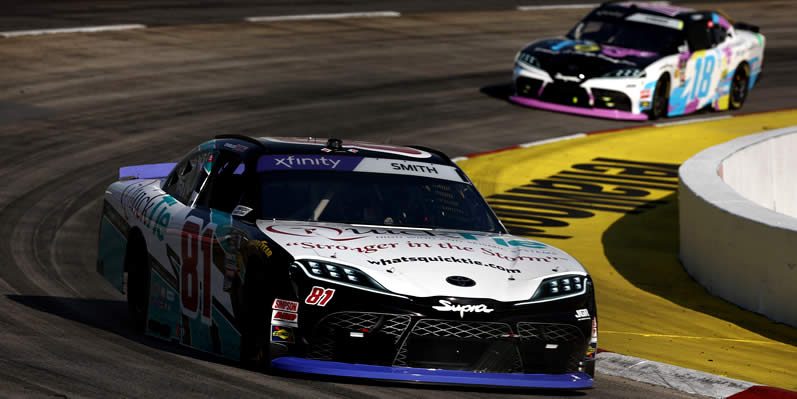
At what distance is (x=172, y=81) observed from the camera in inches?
799

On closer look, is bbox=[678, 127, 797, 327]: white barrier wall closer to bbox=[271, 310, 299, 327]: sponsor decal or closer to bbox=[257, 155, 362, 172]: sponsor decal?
bbox=[257, 155, 362, 172]: sponsor decal

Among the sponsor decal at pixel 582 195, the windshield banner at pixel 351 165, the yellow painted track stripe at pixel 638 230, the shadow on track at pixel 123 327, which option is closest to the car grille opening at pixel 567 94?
the yellow painted track stripe at pixel 638 230

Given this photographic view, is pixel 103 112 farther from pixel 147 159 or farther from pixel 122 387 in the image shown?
pixel 122 387

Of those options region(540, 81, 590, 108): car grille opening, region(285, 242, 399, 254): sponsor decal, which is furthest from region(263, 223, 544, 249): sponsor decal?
region(540, 81, 590, 108): car grille opening

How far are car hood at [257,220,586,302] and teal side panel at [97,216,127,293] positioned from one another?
6.17ft

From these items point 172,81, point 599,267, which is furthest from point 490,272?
point 172,81

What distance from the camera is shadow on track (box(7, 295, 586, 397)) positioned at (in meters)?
6.58

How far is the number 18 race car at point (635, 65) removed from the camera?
1942 cm

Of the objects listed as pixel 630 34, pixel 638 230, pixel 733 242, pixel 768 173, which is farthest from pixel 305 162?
pixel 630 34

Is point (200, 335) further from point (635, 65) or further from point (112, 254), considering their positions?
point (635, 65)

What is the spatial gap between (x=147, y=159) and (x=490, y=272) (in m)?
8.99

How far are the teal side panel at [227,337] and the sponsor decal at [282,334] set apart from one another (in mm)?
394

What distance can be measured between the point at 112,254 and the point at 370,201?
2.22 m

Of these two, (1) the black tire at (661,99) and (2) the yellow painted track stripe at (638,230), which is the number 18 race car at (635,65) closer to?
(1) the black tire at (661,99)
